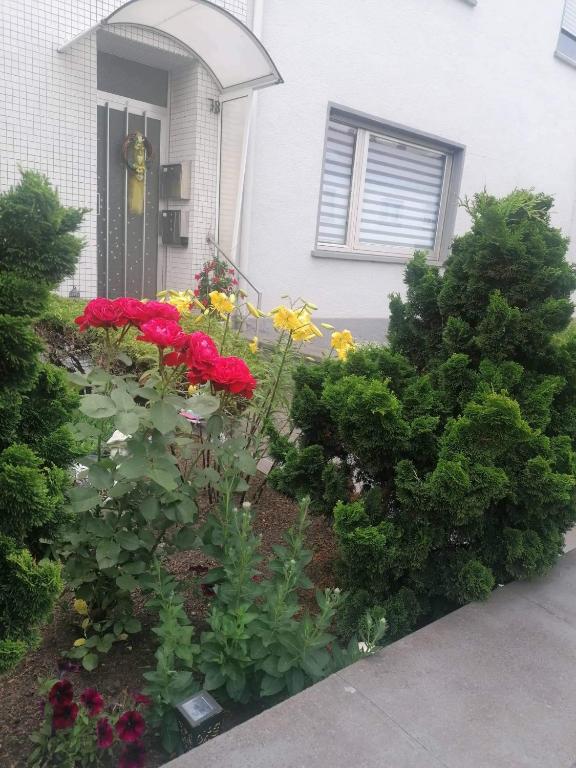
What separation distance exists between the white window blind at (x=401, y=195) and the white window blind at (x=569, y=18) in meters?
3.42

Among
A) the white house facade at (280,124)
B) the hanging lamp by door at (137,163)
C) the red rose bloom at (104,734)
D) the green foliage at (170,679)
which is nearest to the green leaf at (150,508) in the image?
the green foliage at (170,679)

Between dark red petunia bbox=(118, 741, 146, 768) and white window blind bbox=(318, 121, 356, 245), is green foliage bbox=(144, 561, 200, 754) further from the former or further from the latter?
white window blind bbox=(318, 121, 356, 245)

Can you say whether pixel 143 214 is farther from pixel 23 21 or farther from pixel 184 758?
pixel 184 758

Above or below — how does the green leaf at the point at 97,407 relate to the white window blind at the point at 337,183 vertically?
below

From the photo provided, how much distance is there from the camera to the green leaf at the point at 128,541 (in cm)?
202

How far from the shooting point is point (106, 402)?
1919mm

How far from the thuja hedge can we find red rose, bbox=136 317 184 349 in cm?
73

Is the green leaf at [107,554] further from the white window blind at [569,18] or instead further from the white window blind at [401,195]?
the white window blind at [569,18]

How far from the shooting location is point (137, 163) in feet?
22.5

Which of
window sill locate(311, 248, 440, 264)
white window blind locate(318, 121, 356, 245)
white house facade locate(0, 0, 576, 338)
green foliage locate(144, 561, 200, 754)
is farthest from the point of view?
white window blind locate(318, 121, 356, 245)

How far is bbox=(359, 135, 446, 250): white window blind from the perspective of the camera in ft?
29.5

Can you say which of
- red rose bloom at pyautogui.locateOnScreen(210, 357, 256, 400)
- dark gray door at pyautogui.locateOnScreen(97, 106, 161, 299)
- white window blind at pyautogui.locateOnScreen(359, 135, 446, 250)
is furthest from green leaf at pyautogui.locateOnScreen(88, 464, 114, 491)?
white window blind at pyautogui.locateOnScreen(359, 135, 446, 250)

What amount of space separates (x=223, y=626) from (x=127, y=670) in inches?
21.4

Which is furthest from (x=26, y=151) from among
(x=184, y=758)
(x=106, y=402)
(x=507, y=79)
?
(x=507, y=79)
